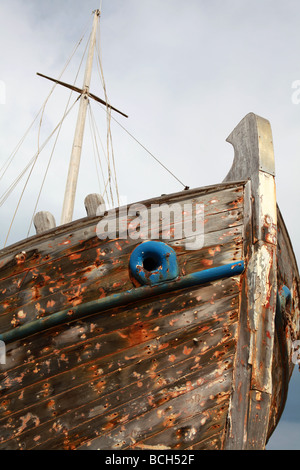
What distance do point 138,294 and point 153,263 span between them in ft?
0.94

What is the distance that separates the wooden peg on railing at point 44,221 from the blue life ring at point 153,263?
1.27 metres

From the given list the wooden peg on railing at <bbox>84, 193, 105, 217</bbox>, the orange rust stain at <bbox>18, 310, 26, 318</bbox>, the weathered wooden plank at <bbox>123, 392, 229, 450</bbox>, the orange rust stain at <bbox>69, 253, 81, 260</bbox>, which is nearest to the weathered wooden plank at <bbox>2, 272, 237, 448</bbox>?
the weathered wooden plank at <bbox>123, 392, 229, 450</bbox>

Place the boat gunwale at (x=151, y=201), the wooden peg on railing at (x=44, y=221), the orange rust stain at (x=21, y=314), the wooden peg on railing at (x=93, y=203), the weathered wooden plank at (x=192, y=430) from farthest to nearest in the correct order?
the wooden peg on railing at (x=44, y=221)
the wooden peg on railing at (x=93, y=203)
the boat gunwale at (x=151, y=201)
the orange rust stain at (x=21, y=314)
the weathered wooden plank at (x=192, y=430)

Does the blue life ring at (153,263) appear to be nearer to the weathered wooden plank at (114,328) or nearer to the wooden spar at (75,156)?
the weathered wooden plank at (114,328)

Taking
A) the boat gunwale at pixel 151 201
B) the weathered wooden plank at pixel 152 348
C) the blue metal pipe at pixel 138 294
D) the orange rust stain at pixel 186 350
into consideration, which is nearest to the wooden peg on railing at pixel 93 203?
the boat gunwale at pixel 151 201

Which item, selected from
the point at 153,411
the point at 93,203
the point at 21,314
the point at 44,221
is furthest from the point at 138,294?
the point at 44,221

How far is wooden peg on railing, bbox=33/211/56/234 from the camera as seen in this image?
14.5 ft

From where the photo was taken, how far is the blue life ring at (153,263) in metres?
3.41

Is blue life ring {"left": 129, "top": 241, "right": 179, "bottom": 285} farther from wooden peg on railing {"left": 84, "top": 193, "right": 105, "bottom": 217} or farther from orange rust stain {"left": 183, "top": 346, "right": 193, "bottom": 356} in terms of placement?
wooden peg on railing {"left": 84, "top": 193, "right": 105, "bottom": 217}

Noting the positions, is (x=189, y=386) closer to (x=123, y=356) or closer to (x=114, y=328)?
(x=123, y=356)

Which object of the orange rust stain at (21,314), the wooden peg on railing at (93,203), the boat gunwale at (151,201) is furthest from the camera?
the wooden peg on railing at (93,203)

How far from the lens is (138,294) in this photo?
338cm

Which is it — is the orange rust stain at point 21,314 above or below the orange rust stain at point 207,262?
below

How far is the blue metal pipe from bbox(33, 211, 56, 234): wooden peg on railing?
3.97 feet
